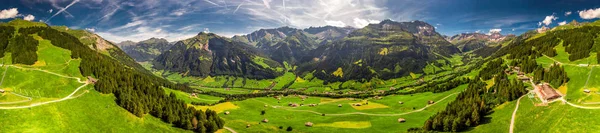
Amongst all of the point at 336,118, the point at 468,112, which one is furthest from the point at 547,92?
the point at 336,118

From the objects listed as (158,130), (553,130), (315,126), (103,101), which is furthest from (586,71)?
(103,101)

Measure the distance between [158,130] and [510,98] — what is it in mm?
115694

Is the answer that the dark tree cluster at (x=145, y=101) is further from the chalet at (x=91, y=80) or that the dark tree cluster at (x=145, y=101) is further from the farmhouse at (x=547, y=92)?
the farmhouse at (x=547, y=92)

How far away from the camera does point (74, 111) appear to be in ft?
306

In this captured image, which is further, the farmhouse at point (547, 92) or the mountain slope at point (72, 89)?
the mountain slope at point (72, 89)

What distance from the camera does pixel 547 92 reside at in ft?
313

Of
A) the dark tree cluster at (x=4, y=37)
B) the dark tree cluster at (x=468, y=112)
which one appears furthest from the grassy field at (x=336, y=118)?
the dark tree cluster at (x=4, y=37)

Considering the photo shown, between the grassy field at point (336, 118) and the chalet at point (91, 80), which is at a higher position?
the chalet at point (91, 80)

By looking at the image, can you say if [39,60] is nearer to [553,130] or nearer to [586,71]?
[553,130]

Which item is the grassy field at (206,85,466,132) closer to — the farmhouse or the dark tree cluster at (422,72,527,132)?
the dark tree cluster at (422,72,527,132)

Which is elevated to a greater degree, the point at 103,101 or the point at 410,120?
the point at 103,101

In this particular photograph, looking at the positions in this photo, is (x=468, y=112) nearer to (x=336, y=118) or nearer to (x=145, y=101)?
(x=336, y=118)

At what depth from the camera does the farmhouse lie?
89.9m

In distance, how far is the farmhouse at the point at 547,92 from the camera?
89925 mm
